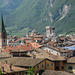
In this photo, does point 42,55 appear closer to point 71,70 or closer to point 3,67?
point 71,70

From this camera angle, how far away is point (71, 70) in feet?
247

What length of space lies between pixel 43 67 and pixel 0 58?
56.2ft

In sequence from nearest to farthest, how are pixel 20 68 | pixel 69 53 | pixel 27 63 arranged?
pixel 20 68
pixel 27 63
pixel 69 53

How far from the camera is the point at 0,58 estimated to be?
8369 cm

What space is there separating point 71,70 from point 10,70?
20027 millimetres

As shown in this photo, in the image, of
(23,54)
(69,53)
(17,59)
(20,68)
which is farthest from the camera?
(69,53)

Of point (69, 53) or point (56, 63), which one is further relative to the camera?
point (69, 53)

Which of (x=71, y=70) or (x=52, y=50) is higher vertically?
(x=52, y=50)

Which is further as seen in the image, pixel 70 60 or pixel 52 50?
pixel 52 50

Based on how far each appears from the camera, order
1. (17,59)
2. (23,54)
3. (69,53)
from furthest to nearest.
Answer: (69,53) → (23,54) → (17,59)

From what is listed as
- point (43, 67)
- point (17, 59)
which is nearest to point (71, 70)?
point (43, 67)

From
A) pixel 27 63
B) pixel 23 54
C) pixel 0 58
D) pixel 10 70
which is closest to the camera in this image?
pixel 10 70

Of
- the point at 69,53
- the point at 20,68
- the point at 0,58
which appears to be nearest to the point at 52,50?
the point at 69,53

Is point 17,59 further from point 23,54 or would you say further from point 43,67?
point 23,54
